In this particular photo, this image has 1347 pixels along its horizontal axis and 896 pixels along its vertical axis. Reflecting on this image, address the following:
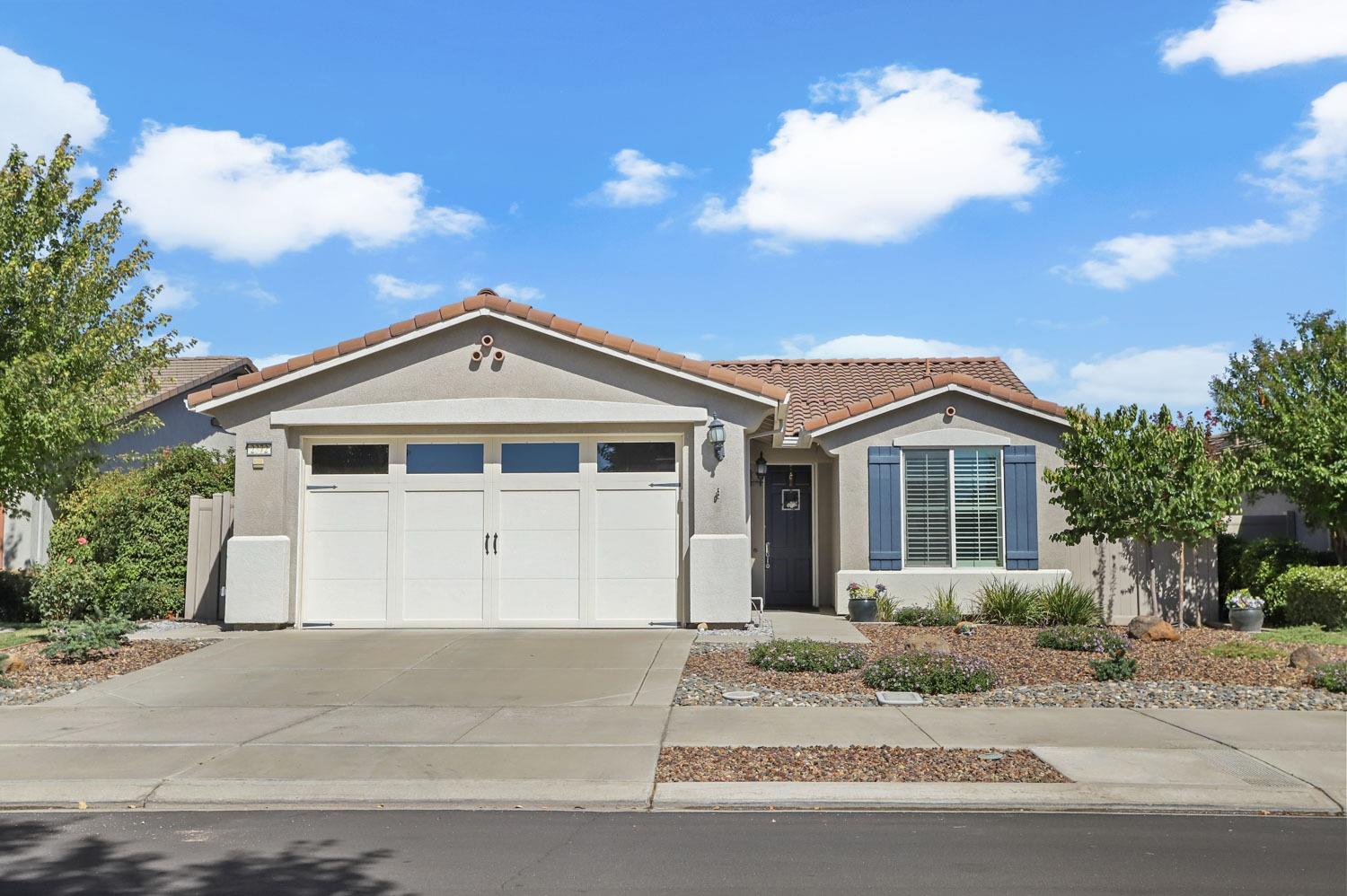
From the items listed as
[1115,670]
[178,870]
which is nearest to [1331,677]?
[1115,670]

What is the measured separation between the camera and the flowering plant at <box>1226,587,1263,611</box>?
14672 millimetres

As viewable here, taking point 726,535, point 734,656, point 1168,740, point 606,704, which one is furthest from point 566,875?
point 726,535

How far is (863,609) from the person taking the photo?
15.1 m

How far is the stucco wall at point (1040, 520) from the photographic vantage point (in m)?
15.7

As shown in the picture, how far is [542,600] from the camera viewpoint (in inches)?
540

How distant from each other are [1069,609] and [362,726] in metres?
9.73

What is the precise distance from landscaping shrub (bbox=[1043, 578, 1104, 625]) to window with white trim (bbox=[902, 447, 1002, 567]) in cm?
100

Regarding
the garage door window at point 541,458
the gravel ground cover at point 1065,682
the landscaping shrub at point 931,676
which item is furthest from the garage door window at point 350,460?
the landscaping shrub at point 931,676

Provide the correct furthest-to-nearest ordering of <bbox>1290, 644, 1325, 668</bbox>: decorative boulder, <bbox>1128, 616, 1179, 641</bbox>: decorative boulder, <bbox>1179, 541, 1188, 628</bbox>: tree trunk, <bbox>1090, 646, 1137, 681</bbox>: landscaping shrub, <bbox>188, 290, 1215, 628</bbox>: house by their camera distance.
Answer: <bbox>1179, 541, 1188, 628</bbox>: tree trunk < <bbox>188, 290, 1215, 628</bbox>: house < <bbox>1128, 616, 1179, 641</bbox>: decorative boulder < <bbox>1290, 644, 1325, 668</bbox>: decorative boulder < <bbox>1090, 646, 1137, 681</bbox>: landscaping shrub

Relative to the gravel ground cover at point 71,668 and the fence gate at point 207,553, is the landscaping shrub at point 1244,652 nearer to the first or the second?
the gravel ground cover at point 71,668

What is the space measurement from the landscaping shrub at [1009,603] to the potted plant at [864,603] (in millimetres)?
1395

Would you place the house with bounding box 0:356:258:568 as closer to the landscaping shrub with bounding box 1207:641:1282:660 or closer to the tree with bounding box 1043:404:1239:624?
the tree with bounding box 1043:404:1239:624

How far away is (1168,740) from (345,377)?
32.5 feet

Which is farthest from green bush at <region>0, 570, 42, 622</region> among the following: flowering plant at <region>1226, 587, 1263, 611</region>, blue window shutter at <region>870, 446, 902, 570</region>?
flowering plant at <region>1226, 587, 1263, 611</region>
